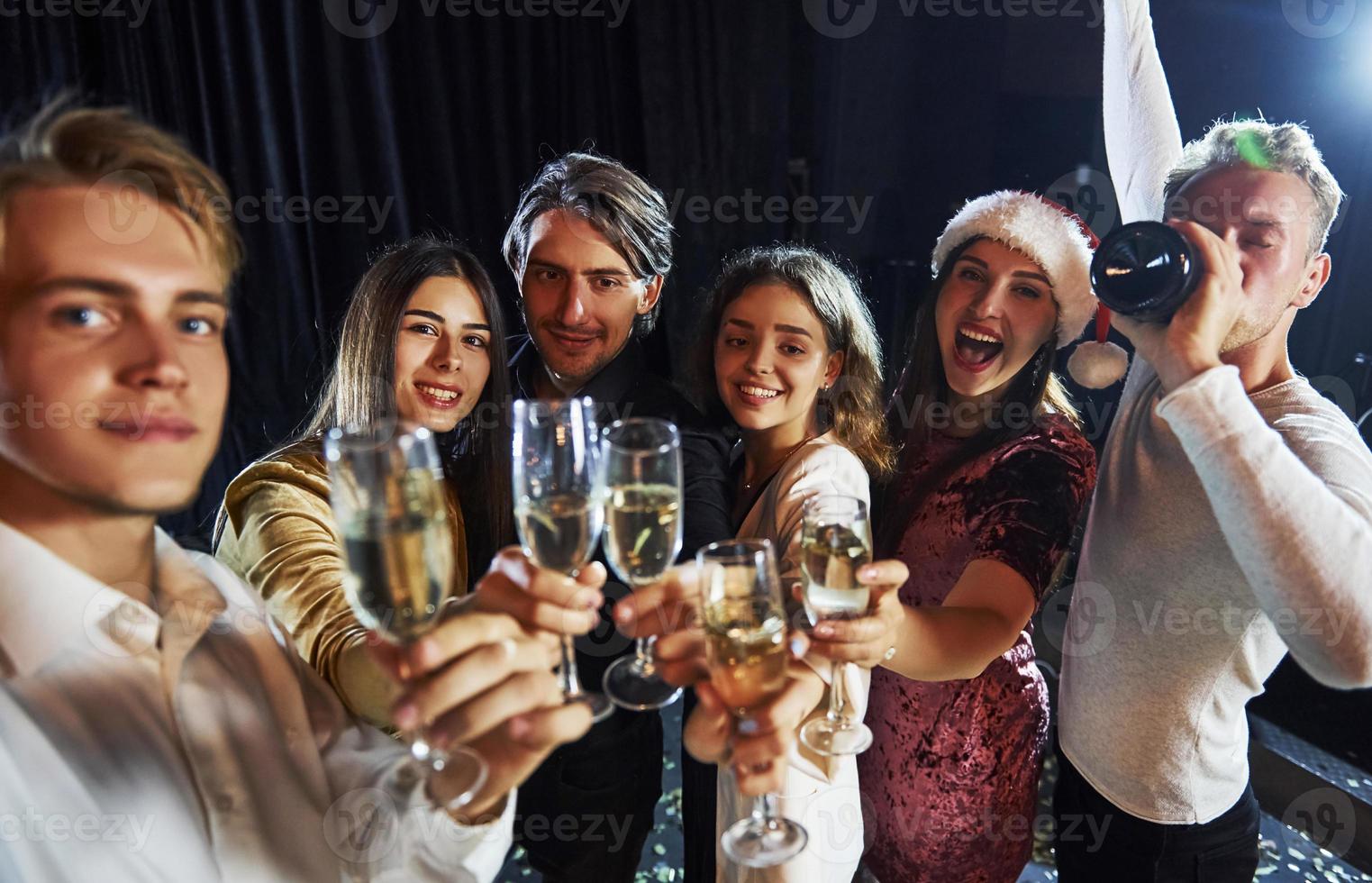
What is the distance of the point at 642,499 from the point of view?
1.01 metres

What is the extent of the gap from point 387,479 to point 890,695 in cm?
114

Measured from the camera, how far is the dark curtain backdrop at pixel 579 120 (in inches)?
131

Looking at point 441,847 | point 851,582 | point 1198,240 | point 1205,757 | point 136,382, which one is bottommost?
point 1205,757

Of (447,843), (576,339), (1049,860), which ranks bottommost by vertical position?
(1049,860)

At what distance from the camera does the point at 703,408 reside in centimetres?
197

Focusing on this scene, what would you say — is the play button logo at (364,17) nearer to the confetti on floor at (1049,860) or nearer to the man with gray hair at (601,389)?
the man with gray hair at (601,389)

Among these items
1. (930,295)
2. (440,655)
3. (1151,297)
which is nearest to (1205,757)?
(1151,297)

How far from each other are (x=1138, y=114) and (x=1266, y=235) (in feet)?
1.74

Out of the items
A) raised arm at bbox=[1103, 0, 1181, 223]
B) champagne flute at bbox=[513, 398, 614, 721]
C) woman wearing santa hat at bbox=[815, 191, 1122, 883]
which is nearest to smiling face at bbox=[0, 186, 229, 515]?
→ champagne flute at bbox=[513, 398, 614, 721]

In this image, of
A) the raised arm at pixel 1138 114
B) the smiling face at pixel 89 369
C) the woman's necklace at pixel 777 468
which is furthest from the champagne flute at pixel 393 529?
the raised arm at pixel 1138 114

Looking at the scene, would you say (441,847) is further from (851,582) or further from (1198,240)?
(1198,240)

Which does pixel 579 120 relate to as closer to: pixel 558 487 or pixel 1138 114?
pixel 1138 114

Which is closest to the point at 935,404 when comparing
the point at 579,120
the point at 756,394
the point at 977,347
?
the point at 977,347

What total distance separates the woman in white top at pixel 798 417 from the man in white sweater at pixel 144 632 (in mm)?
619
